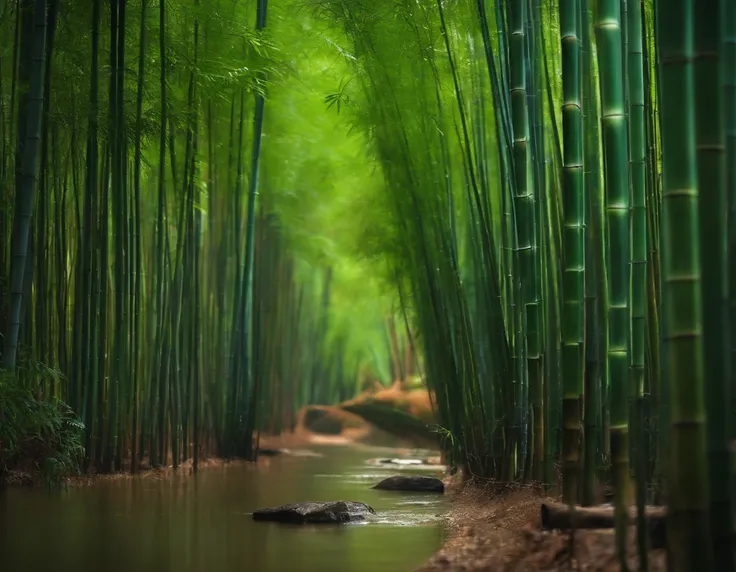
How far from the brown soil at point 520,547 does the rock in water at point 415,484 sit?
1.41m

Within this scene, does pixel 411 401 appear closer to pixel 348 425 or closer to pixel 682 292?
pixel 348 425

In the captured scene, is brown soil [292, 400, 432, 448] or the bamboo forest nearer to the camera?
the bamboo forest

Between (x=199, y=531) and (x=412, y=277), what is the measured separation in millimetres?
3569

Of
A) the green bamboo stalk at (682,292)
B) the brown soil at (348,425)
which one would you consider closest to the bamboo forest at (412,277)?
the green bamboo stalk at (682,292)

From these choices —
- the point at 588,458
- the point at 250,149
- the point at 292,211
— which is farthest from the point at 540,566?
the point at 292,211

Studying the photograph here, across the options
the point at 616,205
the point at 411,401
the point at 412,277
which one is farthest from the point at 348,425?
the point at 616,205

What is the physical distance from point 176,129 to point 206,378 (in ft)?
8.28

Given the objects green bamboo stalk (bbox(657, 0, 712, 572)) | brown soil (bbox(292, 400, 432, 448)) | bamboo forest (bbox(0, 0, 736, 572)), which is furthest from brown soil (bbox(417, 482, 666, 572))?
brown soil (bbox(292, 400, 432, 448))

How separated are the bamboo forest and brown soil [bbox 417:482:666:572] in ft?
0.05

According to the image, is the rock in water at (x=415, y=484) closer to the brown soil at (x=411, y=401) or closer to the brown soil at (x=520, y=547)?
the brown soil at (x=520, y=547)

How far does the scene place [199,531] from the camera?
4043 mm

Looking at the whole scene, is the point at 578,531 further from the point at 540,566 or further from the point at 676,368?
the point at 676,368

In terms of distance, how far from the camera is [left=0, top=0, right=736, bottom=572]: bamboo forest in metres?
2.12

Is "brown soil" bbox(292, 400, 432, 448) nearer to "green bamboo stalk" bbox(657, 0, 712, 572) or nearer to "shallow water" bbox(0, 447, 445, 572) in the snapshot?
"shallow water" bbox(0, 447, 445, 572)
